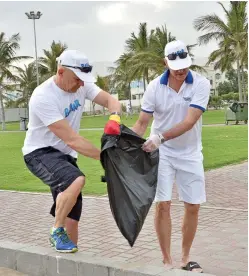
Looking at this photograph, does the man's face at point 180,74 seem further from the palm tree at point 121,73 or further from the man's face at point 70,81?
the palm tree at point 121,73

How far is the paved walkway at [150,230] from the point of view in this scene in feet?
15.9

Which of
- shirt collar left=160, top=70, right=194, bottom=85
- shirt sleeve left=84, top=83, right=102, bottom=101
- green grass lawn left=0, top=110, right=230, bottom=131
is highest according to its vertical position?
shirt collar left=160, top=70, right=194, bottom=85

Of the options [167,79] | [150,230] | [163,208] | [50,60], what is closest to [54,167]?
[163,208]

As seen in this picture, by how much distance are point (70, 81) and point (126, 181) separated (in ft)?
3.06

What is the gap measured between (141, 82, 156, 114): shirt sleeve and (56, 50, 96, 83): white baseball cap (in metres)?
0.47

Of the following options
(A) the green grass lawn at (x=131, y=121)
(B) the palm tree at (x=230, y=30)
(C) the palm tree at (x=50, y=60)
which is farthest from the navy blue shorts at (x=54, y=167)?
(C) the palm tree at (x=50, y=60)

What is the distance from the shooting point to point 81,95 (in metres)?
4.42

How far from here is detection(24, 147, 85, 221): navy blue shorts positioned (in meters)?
4.20

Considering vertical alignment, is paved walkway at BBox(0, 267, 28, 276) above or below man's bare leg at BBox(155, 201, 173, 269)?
below

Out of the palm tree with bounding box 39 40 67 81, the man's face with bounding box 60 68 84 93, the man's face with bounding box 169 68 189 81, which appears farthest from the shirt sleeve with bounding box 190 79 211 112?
the palm tree with bounding box 39 40 67 81

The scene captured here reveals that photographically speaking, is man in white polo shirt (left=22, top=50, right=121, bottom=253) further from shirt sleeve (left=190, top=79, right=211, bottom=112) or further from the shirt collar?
shirt sleeve (left=190, top=79, right=211, bottom=112)

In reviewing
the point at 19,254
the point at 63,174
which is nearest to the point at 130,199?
the point at 63,174

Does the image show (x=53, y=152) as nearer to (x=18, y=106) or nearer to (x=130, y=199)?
(x=130, y=199)

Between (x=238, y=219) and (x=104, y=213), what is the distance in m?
1.83
